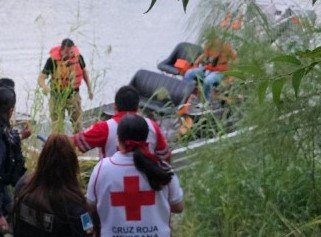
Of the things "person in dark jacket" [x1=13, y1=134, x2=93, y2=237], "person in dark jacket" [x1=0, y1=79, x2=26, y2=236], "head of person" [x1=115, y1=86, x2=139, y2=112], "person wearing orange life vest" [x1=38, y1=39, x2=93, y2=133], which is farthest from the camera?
"person wearing orange life vest" [x1=38, y1=39, x2=93, y2=133]

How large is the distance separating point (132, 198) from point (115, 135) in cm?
122

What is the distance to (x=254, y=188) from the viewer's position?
16.4ft

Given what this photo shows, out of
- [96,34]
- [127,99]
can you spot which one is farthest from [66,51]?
[96,34]

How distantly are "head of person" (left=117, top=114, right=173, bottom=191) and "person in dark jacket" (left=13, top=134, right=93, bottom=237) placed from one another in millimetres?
263

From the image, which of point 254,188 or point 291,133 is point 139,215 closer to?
point 291,133

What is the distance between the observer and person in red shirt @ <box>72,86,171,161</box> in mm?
4918

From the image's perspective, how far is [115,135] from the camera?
16.3 feet

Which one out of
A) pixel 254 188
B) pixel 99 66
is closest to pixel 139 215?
pixel 254 188

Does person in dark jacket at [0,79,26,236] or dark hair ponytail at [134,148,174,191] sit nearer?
dark hair ponytail at [134,148,174,191]

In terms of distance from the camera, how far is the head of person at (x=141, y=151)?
12.3 feet

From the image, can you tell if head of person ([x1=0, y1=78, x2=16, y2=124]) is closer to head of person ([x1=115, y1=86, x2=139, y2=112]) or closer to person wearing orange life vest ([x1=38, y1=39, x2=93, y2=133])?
head of person ([x1=115, y1=86, x2=139, y2=112])

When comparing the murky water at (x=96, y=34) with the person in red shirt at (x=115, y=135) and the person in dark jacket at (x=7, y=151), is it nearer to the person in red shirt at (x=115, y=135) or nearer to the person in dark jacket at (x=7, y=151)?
the person in red shirt at (x=115, y=135)

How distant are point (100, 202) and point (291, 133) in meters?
1.07

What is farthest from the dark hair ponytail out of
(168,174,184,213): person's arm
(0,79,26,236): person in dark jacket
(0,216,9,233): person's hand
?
(0,79,26,236): person in dark jacket
